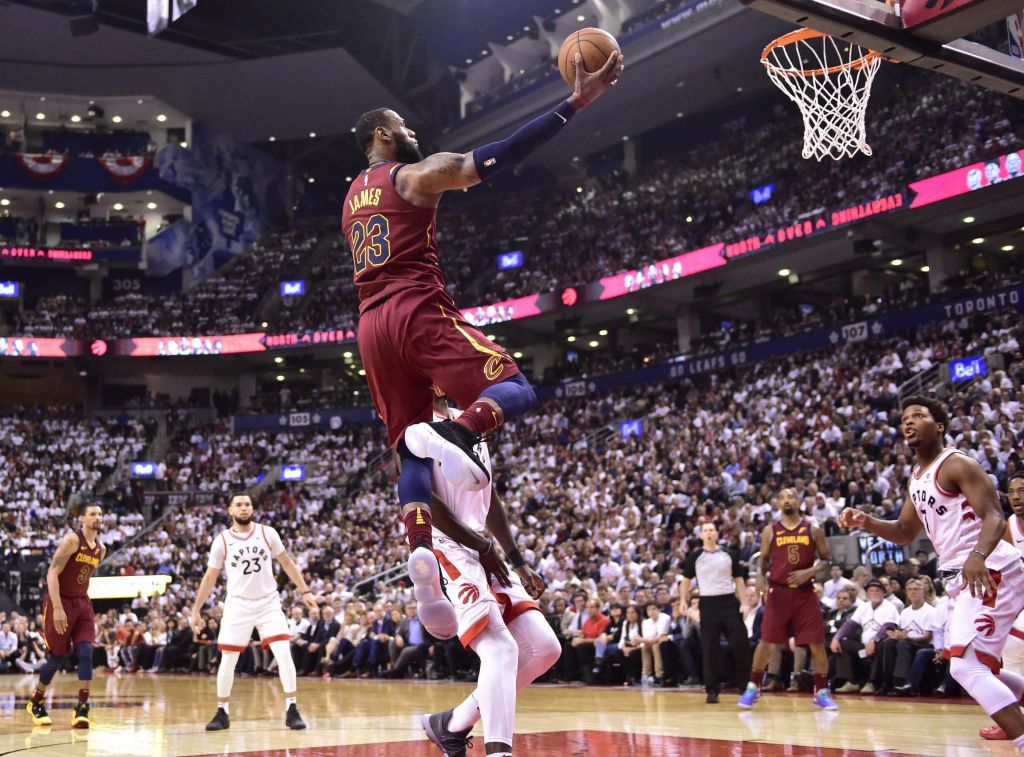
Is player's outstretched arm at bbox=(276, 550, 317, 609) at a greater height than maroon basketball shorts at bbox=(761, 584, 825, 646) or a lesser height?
greater

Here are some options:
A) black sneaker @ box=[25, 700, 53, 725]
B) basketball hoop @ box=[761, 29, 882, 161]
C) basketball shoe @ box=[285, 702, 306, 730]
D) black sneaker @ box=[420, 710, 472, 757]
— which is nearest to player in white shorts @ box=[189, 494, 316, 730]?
basketball shoe @ box=[285, 702, 306, 730]

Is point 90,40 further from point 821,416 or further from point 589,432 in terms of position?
point 821,416

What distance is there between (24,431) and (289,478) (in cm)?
1087

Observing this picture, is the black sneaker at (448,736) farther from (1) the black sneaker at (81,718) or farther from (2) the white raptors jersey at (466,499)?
(1) the black sneaker at (81,718)

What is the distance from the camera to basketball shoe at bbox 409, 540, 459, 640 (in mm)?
3785

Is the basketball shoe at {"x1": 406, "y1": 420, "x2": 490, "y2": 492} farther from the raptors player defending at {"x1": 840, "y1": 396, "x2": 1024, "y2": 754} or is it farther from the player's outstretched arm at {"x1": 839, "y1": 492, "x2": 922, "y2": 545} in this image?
the player's outstretched arm at {"x1": 839, "y1": 492, "x2": 922, "y2": 545}

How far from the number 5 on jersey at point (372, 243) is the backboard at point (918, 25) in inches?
130

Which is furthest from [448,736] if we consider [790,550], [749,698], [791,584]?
[790,550]

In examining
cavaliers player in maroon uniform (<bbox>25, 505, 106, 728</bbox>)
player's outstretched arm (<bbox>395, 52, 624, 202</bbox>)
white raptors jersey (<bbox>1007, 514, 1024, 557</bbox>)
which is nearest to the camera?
player's outstretched arm (<bbox>395, 52, 624, 202</bbox>)

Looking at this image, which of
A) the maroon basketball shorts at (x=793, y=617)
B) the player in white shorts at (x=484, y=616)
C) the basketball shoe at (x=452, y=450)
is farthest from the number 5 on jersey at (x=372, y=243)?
the maroon basketball shorts at (x=793, y=617)

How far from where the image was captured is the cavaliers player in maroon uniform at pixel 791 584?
1014cm

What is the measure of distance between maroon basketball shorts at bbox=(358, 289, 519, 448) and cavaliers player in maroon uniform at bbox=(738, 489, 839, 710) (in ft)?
21.2

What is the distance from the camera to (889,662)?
11195 mm

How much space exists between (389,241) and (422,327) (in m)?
0.50
